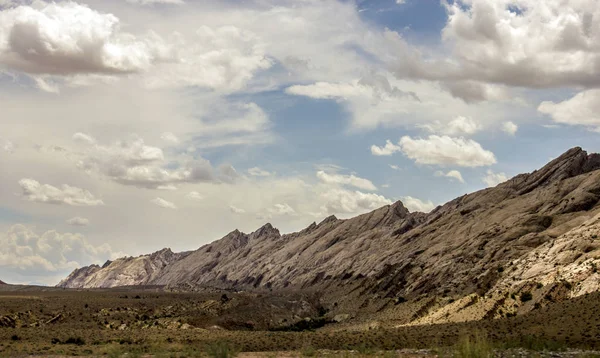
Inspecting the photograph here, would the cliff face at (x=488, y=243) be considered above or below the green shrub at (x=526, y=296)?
above

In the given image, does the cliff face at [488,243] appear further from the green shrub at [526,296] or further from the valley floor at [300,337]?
the valley floor at [300,337]

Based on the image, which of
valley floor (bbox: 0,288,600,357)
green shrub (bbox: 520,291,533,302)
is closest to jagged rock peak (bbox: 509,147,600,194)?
valley floor (bbox: 0,288,600,357)

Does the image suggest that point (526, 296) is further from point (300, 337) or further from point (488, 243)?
point (488, 243)

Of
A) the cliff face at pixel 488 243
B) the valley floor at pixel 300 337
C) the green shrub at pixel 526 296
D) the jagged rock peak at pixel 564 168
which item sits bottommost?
the valley floor at pixel 300 337

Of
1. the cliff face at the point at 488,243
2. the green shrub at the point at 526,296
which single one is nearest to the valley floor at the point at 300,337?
the green shrub at the point at 526,296

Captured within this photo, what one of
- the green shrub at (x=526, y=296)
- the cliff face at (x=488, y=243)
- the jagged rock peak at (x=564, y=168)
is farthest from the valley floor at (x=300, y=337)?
the jagged rock peak at (x=564, y=168)

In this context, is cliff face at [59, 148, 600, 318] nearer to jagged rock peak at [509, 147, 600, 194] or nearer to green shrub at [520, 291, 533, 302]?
jagged rock peak at [509, 147, 600, 194]

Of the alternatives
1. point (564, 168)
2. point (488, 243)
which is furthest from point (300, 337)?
point (564, 168)

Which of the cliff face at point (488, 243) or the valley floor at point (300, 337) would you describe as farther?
the cliff face at point (488, 243)

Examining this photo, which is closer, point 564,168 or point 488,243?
point 488,243

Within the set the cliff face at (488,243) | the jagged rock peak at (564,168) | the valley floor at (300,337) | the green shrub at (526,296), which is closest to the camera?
the valley floor at (300,337)

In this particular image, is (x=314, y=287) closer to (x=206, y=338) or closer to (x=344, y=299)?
(x=344, y=299)

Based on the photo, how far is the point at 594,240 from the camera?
2694 inches

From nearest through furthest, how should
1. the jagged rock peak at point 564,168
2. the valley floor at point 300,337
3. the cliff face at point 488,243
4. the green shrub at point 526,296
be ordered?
the valley floor at point 300,337, the green shrub at point 526,296, the cliff face at point 488,243, the jagged rock peak at point 564,168
